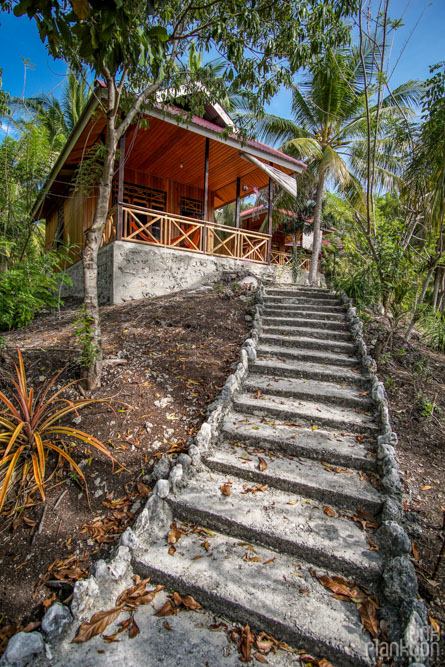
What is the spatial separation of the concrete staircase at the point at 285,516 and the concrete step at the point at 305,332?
110 cm

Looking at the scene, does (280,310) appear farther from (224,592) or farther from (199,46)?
(224,592)

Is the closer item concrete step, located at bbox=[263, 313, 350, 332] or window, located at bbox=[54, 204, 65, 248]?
concrete step, located at bbox=[263, 313, 350, 332]

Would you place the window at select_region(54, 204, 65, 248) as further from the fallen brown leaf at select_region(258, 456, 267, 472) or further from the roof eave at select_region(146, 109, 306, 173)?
the fallen brown leaf at select_region(258, 456, 267, 472)

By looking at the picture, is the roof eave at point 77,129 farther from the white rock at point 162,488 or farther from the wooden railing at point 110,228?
the white rock at point 162,488

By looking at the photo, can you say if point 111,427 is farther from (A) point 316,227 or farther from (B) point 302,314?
(A) point 316,227

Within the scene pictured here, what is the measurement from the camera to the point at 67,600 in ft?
6.06

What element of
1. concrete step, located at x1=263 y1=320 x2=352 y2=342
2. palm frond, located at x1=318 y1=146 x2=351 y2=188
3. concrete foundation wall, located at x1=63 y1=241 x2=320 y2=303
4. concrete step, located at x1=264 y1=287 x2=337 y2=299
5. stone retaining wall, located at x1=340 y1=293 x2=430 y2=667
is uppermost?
palm frond, located at x1=318 y1=146 x2=351 y2=188

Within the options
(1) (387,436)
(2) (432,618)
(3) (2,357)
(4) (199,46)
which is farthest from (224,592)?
(4) (199,46)

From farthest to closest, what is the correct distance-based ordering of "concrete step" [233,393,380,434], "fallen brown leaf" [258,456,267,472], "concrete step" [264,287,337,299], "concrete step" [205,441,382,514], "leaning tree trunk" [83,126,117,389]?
"concrete step" [264,287,337,299] < "leaning tree trunk" [83,126,117,389] < "concrete step" [233,393,380,434] < "fallen brown leaf" [258,456,267,472] < "concrete step" [205,441,382,514]

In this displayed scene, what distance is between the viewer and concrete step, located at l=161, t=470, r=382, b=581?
1.95 metres

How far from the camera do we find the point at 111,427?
303 centimetres

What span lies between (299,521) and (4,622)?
1.84m

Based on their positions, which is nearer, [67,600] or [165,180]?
[67,600]

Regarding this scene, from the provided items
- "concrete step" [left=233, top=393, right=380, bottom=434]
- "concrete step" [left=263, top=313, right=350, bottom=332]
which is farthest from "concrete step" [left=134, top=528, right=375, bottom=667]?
"concrete step" [left=263, top=313, right=350, bottom=332]
